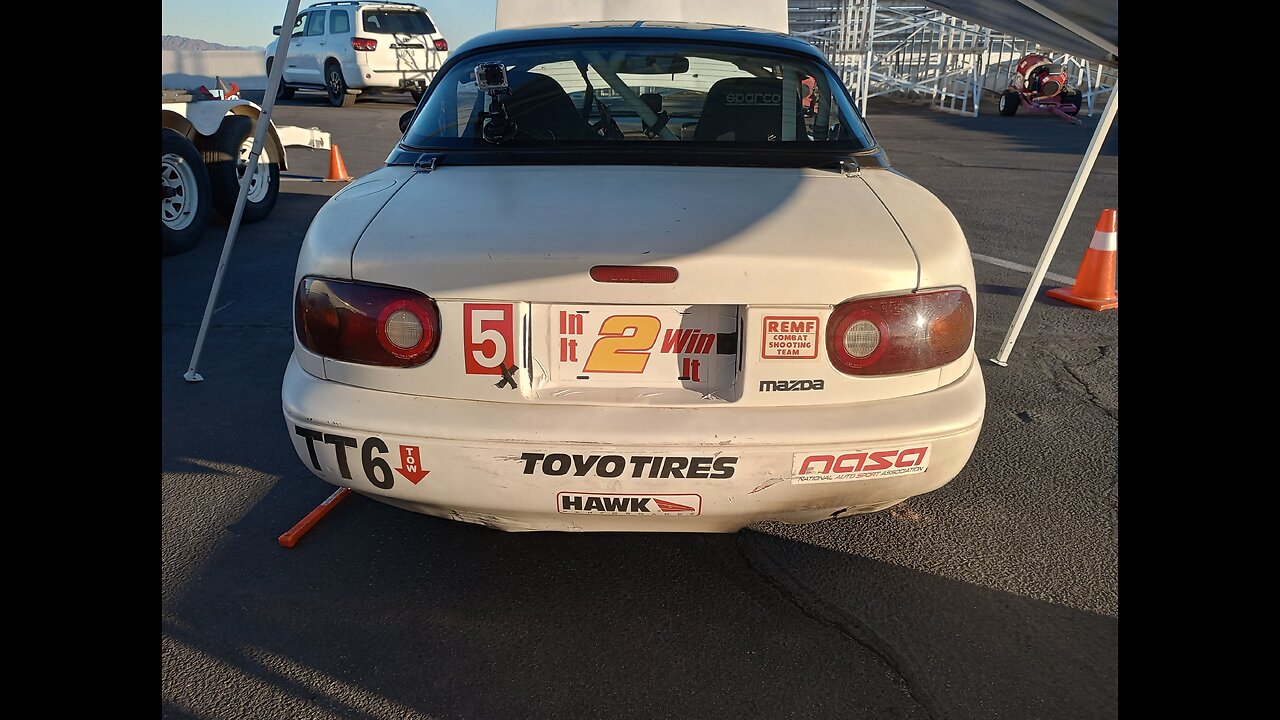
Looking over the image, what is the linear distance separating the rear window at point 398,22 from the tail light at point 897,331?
18.4 metres

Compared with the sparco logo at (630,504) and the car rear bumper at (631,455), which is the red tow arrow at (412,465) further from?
the sparco logo at (630,504)

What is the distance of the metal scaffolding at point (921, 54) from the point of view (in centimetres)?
2061

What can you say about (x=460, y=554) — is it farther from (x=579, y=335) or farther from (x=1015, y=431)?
(x=1015, y=431)

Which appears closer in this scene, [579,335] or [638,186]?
[579,335]

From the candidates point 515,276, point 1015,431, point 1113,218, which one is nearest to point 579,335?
point 515,276

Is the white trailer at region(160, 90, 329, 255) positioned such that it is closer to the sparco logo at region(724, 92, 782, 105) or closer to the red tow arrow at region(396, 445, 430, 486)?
the sparco logo at region(724, 92, 782, 105)

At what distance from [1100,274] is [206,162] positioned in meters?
6.90

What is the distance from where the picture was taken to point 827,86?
3410 millimetres

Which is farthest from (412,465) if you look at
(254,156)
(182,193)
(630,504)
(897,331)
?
(182,193)

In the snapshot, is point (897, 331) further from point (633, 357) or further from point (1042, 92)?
point (1042, 92)

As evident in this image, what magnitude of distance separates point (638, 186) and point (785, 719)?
1.44m

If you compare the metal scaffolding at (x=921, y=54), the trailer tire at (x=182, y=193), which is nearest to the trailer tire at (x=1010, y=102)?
the metal scaffolding at (x=921, y=54)

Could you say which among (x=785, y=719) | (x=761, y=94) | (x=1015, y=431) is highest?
(x=761, y=94)
